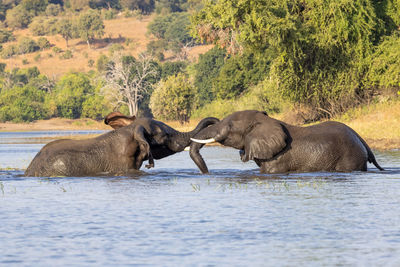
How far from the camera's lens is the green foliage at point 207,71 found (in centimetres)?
8238

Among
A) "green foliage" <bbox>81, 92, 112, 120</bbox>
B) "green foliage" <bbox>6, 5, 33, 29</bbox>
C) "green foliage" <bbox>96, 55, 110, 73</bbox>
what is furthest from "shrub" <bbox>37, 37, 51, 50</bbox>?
"green foliage" <bbox>81, 92, 112, 120</bbox>

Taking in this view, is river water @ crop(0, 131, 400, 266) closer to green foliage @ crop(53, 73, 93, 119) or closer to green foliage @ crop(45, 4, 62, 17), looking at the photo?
green foliage @ crop(53, 73, 93, 119)

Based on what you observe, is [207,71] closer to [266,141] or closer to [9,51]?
[9,51]

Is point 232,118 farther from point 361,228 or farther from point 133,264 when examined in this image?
point 133,264

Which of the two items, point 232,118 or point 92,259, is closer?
point 92,259

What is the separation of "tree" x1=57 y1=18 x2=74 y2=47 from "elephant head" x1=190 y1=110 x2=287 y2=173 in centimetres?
13893

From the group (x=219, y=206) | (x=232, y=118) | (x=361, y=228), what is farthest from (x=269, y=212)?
(x=232, y=118)

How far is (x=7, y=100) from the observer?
94688 mm

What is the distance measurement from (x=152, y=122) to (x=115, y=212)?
5.36 meters

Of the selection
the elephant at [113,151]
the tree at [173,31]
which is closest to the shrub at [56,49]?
the tree at [173,31]

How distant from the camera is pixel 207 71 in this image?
84812 mm

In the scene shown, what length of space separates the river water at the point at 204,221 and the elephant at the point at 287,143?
379mm

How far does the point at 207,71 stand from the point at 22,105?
70.7ft

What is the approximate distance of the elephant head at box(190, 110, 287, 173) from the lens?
15328 mm
